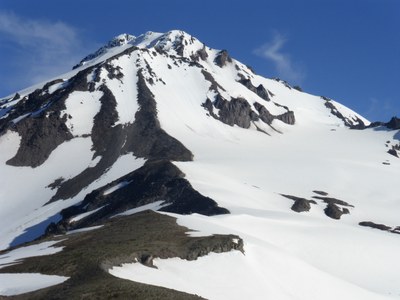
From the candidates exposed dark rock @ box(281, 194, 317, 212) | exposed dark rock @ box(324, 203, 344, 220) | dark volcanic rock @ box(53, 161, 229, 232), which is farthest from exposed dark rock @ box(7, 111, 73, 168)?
exposed dark rock @ box(324, 203, 344, 220)

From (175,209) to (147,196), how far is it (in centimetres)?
1407

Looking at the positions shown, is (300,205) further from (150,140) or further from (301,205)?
(150,140)

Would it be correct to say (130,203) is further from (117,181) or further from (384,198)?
(384,198)

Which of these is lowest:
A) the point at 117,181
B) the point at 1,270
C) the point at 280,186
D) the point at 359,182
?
the point at 1,270

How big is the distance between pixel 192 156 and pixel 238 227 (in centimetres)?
7942

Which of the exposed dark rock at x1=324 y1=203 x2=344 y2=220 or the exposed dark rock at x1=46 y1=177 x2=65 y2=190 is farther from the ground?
the exposed dark rock at x1=324 y1=203 x2=344 y2=220

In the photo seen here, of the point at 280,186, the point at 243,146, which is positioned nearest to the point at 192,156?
the point at 280,186

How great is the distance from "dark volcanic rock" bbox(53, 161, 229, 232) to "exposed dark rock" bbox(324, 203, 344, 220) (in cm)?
2973

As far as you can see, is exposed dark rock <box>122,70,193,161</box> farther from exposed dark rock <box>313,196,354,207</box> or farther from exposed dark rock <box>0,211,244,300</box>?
exposed dark rock <box>0,211,244,300</box>

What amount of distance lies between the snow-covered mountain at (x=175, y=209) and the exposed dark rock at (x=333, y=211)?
1.23ft

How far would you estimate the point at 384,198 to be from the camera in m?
142

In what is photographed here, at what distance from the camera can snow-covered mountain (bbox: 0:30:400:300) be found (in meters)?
42.9

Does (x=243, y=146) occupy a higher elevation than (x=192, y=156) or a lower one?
higher

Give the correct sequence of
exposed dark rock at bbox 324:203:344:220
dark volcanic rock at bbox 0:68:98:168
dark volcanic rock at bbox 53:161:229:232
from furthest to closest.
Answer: dark volcanic rock at bbox 0:68:98:168, exposed dark rock at bbox 324:203:344:220, dark volcanic rock at bbox 53:161:229:232
